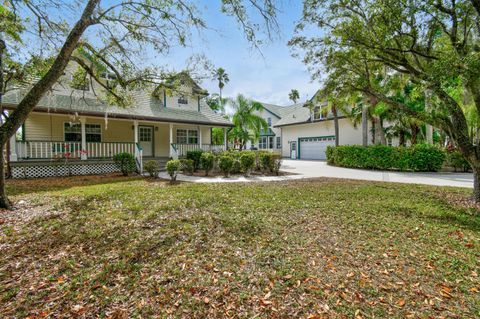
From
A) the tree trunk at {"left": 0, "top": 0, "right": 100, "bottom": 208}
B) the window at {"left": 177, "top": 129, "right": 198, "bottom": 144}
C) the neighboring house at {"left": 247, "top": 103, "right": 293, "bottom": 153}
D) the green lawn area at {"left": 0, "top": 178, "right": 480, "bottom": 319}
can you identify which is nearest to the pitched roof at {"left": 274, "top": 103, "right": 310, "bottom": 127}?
the neighboring house at {"left": 247, "top": 103, "right": 293, "bottom": 153}

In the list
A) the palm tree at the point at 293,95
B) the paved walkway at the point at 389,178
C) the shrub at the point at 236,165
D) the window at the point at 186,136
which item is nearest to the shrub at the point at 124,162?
the paved walkway at the point at 389,178

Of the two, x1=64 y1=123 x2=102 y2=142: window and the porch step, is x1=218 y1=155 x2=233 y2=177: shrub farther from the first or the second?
x1=64 y1=123 x2=102 y2=142: window

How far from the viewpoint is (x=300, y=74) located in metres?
8.84

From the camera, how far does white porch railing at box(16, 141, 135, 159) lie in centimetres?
1143

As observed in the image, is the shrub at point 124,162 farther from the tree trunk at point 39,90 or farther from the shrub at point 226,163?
the tree trunk at point 39,90

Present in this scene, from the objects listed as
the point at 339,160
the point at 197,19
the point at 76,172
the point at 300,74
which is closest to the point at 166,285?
the point at 197,19

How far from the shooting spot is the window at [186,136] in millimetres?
18234

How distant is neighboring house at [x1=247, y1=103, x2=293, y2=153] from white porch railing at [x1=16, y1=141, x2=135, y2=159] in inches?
813

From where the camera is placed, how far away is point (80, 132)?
46.4 feet

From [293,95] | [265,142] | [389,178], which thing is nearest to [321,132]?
[265,142]

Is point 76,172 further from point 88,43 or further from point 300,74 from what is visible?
point 300,74

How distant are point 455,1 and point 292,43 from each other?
4.13 metres

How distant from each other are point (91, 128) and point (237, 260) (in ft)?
47.8

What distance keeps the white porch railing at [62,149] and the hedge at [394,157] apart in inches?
590
